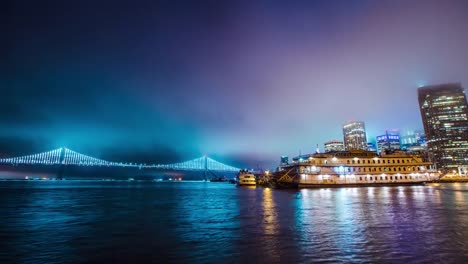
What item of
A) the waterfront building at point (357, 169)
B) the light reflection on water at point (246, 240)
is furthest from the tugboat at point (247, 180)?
the light reflection on water at point (246, 240)

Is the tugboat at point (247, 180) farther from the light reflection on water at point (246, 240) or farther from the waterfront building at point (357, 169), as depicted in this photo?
the light reflection on water at point (246, 240)

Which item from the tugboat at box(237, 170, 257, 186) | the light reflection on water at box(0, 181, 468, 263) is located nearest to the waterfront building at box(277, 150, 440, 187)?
the tugboat at box(237, 170, 257, 186)

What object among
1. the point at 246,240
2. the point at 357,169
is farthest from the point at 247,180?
the point at 246,240

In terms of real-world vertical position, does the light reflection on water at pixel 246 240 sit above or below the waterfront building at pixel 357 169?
below

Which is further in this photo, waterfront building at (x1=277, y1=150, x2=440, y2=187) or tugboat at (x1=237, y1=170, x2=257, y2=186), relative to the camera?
tugboat at (x1=237, y1=170, x2=257, y2=186)

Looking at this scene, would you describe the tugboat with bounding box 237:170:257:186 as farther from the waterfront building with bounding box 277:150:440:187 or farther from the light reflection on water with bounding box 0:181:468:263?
the light reflection on water with bounding box 0:181:468:263

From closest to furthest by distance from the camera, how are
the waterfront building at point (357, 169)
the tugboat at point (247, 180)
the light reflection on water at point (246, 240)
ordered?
the light reflection on water at point (246, 240) < the waterfront building at point (357, 169) < the tugboat at point (247, 180)

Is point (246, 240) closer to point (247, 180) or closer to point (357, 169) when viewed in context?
point (357, 169)

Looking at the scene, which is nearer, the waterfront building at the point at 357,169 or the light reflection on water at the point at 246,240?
the light reflection on water at the point at 246,240

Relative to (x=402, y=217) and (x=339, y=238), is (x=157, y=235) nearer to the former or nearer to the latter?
(x=339, y=238)

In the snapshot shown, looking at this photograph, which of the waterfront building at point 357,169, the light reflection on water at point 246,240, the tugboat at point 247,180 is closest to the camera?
the light reflection on water at point 246,240

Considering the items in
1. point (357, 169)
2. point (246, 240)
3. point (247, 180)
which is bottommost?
point (246, 240)

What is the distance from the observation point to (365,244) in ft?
52.6

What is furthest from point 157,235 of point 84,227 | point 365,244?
point 365,244
